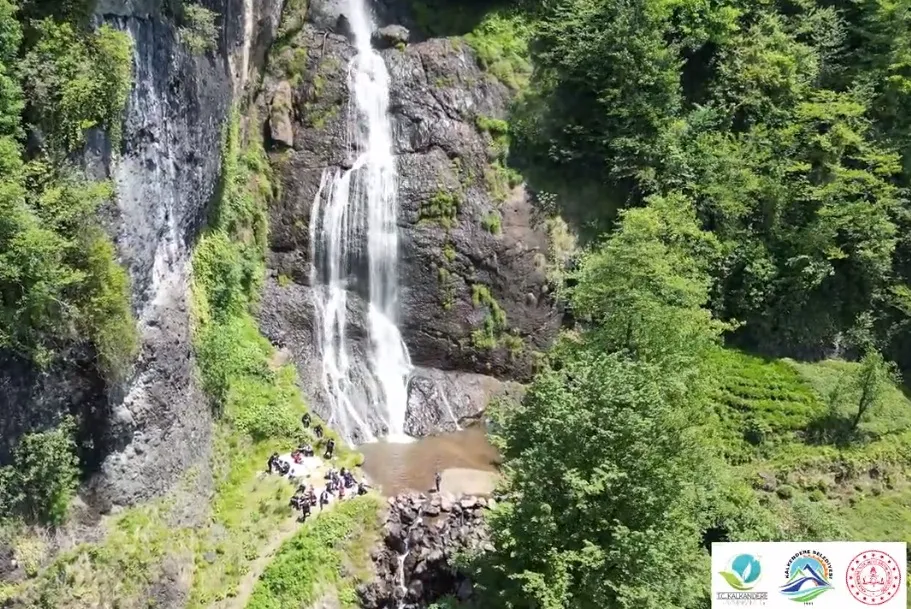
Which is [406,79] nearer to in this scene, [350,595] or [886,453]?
[350,595]

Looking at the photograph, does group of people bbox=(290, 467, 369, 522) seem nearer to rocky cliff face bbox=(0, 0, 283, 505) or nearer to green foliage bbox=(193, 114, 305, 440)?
green foliage bbox=(193, 114, 305, 440)

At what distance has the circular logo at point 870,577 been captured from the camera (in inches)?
513

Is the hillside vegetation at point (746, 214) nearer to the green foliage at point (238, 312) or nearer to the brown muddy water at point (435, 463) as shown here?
the brown muddy water at point (435, 463)

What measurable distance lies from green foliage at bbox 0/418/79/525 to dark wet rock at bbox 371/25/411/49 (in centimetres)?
2130

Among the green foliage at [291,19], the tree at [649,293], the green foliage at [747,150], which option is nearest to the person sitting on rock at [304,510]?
the tree at [649,293]

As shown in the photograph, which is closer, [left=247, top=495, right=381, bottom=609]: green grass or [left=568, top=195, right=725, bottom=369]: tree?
[left=247, top=495, right=381, bottom=609]: green grass

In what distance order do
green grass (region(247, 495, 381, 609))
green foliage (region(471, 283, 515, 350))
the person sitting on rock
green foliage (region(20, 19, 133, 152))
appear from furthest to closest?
1. green foliage (region(471, 283, 515, 350))
2. the person sitting on rock
3. green grass (region(247, 495, 381, 609))
4. green foliage (region(20, 19, 133, 152))

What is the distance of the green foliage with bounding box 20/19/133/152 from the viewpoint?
51.8 ft

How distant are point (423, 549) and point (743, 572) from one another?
30.7 feet

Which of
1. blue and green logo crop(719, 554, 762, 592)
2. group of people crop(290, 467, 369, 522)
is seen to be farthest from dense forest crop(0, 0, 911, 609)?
blue and green logo crop(719, 554, 762, 592)

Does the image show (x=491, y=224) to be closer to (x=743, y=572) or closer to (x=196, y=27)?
(x=196, y=27)

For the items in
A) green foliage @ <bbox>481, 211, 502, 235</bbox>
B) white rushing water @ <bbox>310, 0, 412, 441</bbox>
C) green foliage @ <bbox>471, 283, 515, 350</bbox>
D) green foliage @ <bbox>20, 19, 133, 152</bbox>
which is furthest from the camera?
green foliage @ <bbox>481, 211, 502, 235</bbox>

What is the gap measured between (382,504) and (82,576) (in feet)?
25.6

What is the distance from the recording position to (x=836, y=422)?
2881 cm
